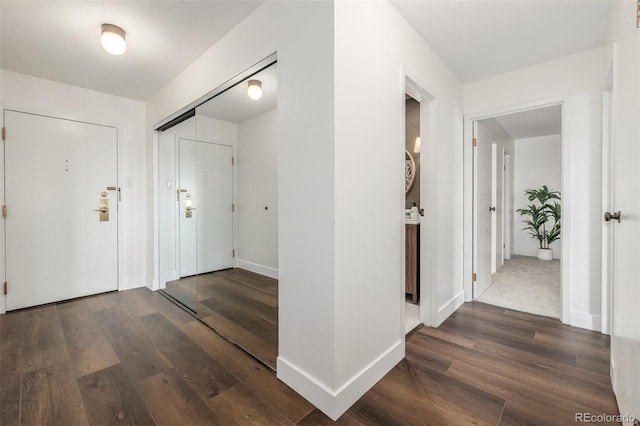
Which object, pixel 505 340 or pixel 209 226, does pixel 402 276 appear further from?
pixel 209 226

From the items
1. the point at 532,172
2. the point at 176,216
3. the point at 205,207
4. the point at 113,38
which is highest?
the point at 113,38

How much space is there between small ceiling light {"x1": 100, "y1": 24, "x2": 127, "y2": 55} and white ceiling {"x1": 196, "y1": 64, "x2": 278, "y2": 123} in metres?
0.73

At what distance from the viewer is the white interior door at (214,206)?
2.79 meters

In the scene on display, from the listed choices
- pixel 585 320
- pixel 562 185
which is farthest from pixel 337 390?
pixel 562 185

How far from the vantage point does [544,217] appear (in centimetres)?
533

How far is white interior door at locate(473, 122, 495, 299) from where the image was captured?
307cm

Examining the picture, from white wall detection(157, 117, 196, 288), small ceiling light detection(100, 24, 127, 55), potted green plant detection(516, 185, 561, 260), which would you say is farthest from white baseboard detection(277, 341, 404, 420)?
potted green plant detection(516, 185, 561, 260)

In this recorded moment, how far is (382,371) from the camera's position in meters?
1.75

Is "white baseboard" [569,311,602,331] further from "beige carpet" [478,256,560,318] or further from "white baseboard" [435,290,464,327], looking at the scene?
"white baseboard" [435,290,464,327]

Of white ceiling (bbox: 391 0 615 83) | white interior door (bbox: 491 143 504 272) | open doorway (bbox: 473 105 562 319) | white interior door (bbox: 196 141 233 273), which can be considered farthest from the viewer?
white interior door (bbox: 491 143 504 272)

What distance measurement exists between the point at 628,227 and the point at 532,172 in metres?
5.36

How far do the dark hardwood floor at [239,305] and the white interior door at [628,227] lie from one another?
1.80 m

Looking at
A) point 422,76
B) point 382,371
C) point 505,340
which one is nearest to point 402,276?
point 382,371

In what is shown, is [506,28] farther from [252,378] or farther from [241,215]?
[252,378]
